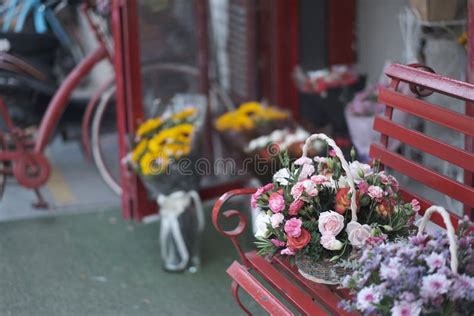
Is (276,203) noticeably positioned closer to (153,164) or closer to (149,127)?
(153,164)

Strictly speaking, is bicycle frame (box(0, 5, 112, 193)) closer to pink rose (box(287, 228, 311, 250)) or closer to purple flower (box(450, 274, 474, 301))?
pink rose (box(287, 228, 311, 250))

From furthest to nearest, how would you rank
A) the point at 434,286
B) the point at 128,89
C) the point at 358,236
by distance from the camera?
the point at 128,89, the point at 358,236, the point at 434,286

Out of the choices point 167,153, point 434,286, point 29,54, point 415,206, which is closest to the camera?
point 434,286

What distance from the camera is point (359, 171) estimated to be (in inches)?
114

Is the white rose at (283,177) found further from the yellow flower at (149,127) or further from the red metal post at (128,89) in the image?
the red metal post at (128,89)

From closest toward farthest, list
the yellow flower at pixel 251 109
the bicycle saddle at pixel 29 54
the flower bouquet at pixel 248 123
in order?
the flower bouquet at pixel 248 123, the yellow flower at pixel 251 109, the bicycle saddle at pixel 29 54

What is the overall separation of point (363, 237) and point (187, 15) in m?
2.79

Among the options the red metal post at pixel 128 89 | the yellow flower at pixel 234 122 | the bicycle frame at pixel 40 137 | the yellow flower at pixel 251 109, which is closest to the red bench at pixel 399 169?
the yellow flower at pixel 234 122

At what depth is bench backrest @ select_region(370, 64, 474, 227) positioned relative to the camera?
116 inches

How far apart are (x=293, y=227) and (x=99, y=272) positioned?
2059 mm

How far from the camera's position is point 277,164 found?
14.8 ft

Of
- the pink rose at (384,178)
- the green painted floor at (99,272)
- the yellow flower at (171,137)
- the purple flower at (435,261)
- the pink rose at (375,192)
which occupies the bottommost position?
the green painted floor at (99,272)

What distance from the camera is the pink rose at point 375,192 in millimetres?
2789

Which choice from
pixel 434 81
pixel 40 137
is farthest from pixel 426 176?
pixel 40 137
